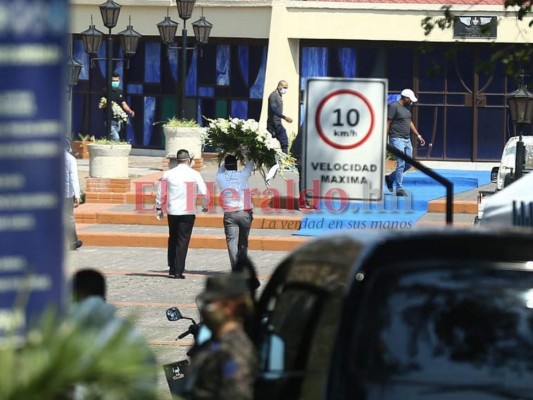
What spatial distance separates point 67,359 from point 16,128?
0.63 metres

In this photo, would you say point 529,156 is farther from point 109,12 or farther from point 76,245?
point 109,12

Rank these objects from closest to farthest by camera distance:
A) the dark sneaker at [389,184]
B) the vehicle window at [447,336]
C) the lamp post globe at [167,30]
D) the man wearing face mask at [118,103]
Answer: the vehicle window at [447,336] → the dark sneaker at [389,184] → the lamp post globe at [167,30] → the man wearing face mask at [118,103]

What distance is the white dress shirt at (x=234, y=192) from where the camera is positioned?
19844 millimetres

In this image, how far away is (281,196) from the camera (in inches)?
1112

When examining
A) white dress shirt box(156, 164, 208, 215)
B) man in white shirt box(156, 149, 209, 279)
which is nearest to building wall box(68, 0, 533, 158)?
man in white shirt box(156, 149, 209, 279)

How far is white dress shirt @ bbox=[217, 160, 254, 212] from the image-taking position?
65.1 feet

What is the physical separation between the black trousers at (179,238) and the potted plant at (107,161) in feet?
30.2

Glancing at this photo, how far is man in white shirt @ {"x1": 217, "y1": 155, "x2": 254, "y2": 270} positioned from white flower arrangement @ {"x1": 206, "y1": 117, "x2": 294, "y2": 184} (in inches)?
88.3

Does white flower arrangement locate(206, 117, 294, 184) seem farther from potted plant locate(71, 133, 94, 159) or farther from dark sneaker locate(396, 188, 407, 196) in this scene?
potted plant locate(71, 133, 94, 159)

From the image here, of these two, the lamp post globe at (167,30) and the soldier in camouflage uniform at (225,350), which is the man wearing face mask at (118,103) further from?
the soldier in camouflage uniform at (225,350)

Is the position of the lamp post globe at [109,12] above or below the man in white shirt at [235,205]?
above

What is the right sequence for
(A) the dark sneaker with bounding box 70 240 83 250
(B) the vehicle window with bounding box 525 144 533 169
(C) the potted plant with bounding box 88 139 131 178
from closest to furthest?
(A) the dark sneaker with bounding box 70 240 83 250
(B) the vehicle window with bounding box 525 144 533 169
(C) the potted plant with bounding box 88 139 131 178

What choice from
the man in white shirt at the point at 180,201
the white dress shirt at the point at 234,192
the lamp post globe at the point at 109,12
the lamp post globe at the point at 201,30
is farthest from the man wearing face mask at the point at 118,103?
the white dress shirt at the point at 234,192

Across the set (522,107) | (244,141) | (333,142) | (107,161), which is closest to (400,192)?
(522,107)
